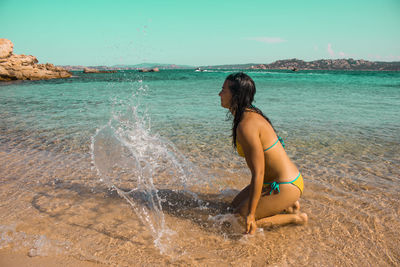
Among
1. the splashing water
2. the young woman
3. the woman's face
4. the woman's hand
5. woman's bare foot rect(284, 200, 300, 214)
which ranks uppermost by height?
the woman's face

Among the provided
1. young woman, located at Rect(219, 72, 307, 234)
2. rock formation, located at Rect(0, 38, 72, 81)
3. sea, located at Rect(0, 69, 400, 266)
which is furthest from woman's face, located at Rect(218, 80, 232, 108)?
rock formation, located at Rect(0, 38, 72, 81)

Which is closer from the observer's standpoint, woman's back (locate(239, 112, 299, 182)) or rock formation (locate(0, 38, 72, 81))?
woman's back (locate(239, 112, 299, 182))

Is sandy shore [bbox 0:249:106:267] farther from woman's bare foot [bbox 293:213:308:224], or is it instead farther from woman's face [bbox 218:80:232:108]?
woman's bare foot [bbox 293:213:308:224]

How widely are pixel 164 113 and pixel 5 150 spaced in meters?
6.78

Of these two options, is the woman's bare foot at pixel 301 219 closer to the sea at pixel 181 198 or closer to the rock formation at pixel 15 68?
the sea at pixel 181 198

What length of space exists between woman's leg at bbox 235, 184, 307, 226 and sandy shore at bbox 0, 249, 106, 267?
197 cm

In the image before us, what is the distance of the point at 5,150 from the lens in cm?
A: 667

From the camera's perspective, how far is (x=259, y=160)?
295 centimetres

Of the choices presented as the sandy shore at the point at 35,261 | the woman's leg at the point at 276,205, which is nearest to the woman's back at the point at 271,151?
the woman's leg at the point at 276,205

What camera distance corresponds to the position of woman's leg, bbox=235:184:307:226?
3270 mm

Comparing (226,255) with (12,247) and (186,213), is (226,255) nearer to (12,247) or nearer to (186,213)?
(186,213)

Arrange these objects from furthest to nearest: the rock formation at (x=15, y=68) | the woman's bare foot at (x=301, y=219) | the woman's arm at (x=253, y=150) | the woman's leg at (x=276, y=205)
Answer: the rock formation at (x=15, y=68) < the woman's bare foot at (x=301, y=219) < the woman's leg at (x=276, y=205) < the woman's arm at (x=253, y=150)

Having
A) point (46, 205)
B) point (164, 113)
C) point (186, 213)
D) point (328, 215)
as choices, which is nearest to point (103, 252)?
point (186, 213)

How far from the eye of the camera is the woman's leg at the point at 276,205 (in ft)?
10.7
